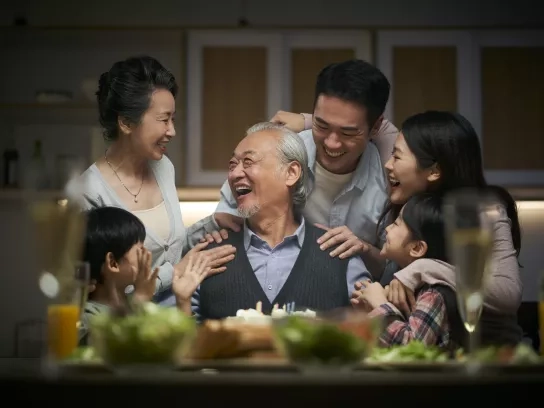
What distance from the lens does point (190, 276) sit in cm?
372

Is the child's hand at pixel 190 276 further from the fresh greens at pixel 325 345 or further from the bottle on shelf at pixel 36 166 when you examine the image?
the fresh greens at pixel 325 345

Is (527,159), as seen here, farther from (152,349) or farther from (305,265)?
(152,349)

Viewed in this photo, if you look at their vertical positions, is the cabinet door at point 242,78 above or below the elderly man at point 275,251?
above

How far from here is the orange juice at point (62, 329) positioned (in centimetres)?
177

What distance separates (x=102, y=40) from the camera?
4090 mm

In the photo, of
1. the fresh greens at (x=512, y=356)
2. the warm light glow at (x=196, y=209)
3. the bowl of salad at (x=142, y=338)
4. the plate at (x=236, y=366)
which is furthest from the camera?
the warm light glow at (x=196, y=209)

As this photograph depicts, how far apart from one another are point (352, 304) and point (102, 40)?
1.61m

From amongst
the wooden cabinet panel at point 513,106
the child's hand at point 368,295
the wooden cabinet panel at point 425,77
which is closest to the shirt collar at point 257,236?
the child's hand at point 368,295

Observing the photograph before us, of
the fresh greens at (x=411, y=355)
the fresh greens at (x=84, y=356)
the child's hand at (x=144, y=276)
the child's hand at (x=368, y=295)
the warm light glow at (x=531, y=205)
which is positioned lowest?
the fresh greens at (x=411, y=355)

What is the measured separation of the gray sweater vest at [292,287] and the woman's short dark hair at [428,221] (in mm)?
310

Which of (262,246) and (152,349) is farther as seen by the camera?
(262,246)

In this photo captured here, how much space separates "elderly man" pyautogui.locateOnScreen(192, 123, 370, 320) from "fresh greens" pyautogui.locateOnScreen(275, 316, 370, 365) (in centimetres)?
209

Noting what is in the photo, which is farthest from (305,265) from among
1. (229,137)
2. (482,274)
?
(482,274)

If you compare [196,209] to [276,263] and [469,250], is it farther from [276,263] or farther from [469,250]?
[469,250]
